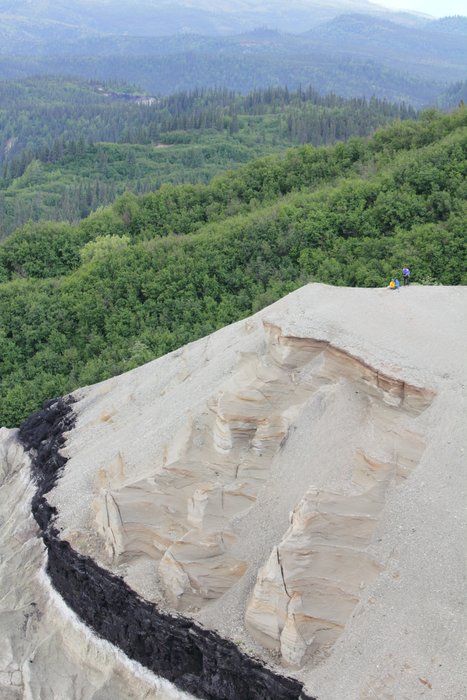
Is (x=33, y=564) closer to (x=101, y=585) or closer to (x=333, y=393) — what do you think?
(x=101, y=585)

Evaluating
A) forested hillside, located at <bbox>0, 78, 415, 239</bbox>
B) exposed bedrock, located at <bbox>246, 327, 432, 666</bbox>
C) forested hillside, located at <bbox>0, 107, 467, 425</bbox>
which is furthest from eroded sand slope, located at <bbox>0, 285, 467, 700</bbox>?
forested hillside, located at <bbox>0, 78, 415, 239</bbox>

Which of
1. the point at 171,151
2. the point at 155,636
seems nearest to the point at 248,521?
the point at 155,636

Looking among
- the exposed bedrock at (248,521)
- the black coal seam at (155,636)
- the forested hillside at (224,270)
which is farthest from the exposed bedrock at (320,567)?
the forested hillside at (224,270)

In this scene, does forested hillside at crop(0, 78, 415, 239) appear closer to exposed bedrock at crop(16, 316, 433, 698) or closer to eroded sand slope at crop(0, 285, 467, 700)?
eroded sand slope at crop(0, 285, 467, 700)

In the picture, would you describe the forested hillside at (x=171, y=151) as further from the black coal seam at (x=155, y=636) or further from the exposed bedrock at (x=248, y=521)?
the exposed bedrock at (x=248, y=521)

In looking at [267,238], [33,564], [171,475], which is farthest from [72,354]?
[171,475]
